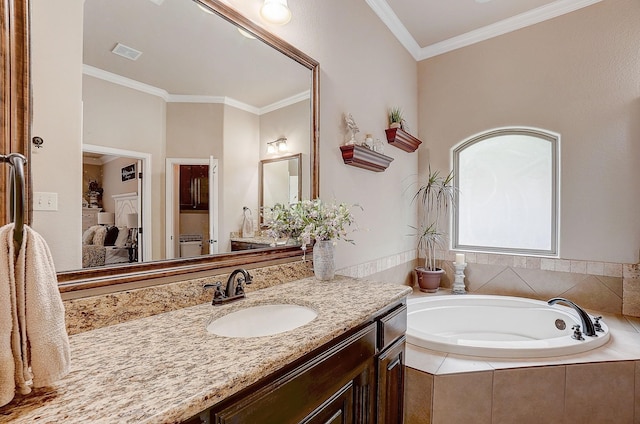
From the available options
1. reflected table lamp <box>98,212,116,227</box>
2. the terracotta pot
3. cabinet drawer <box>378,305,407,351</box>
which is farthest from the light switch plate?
the terracotta pot

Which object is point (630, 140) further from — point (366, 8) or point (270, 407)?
point (270, 407)

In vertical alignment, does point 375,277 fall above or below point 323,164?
below

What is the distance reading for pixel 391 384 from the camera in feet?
4.58

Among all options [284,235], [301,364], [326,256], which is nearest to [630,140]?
[326,256]

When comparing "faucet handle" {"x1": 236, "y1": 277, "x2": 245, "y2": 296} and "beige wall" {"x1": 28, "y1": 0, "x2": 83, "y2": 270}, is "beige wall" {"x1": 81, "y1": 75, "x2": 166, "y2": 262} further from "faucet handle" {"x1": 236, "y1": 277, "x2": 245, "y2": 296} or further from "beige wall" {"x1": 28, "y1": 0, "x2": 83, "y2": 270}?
"faucet handle" {"x1": 236, "y1": 277, "x2": 245, "y2": 296}

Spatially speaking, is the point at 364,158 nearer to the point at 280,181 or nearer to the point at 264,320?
the point at 280,181

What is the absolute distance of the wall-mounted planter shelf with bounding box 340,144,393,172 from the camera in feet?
6.74

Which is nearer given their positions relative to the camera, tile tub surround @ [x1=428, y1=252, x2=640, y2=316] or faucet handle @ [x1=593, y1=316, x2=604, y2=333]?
faucet handle @ [x1=593, y1=316, x2=604, y2=333]

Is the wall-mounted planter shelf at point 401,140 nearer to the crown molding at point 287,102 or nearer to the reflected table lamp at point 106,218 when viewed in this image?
the crown molding at point 287,102

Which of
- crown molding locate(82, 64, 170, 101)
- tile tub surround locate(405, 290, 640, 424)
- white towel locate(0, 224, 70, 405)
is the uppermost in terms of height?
crown molding locate(82, 64, 170, 101)

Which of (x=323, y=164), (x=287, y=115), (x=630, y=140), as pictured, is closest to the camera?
(x=287, y=115)

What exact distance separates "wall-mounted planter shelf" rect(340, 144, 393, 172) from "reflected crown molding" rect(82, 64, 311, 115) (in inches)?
17.4

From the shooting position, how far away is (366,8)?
7.87 feet

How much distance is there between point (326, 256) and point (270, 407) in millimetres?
901
